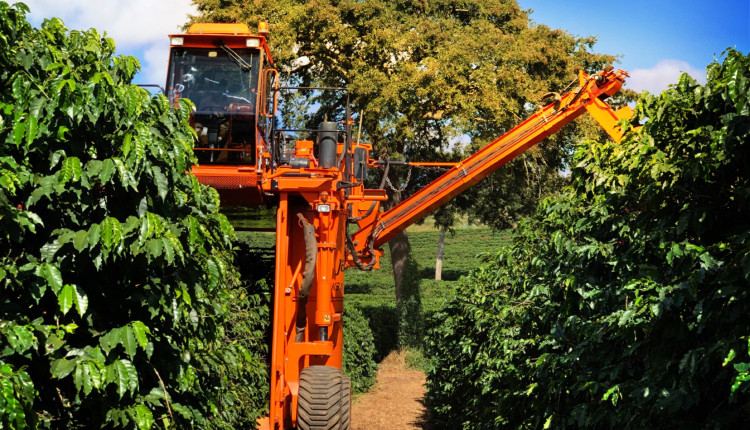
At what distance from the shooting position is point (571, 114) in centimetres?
1157

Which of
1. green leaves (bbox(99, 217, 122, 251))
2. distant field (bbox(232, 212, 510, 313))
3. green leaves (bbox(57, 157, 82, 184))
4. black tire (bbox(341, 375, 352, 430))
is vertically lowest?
distant field (bbox(232, 212, 510, 313))

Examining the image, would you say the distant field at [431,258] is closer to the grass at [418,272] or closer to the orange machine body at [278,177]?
the grass at [418,272]

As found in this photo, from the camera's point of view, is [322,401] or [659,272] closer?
[659,272]

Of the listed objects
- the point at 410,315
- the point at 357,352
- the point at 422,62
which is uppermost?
the point at 422,62

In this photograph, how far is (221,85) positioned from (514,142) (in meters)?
5.11

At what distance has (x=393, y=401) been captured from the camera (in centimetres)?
1545

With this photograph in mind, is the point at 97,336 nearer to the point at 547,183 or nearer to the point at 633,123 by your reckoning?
the point at 633,123

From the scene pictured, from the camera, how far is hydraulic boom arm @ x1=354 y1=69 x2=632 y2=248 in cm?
1112

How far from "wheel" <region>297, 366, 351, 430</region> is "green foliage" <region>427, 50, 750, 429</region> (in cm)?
227

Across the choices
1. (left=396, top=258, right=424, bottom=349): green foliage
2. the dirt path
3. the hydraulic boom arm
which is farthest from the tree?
the hydraulic boom arm

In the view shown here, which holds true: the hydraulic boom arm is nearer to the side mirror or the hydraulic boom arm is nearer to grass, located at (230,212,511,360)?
grass, located at (230,212,511,360)

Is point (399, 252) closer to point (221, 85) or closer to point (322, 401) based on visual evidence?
point (221, 85)

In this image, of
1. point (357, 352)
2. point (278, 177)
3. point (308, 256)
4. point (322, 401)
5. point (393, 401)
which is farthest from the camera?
point (357, 352)

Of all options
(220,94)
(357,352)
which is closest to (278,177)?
(220,94)
